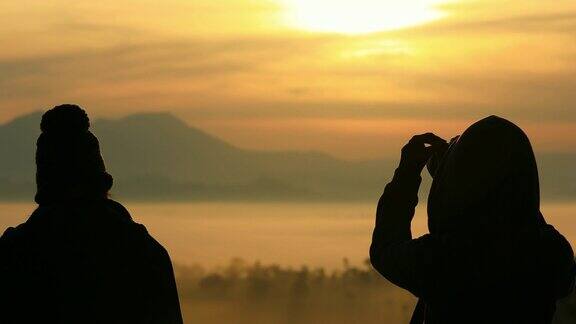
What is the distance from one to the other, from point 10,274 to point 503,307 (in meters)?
2.86

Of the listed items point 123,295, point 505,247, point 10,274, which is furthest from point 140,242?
point 505,247

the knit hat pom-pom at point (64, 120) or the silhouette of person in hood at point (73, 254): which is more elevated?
the knit hat pom-pom at point (64, 120)

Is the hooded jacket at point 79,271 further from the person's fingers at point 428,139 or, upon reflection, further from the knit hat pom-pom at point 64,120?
the person's fingers at point 428,139

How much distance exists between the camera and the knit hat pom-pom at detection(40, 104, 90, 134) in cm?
563

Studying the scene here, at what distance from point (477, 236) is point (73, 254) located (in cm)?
246

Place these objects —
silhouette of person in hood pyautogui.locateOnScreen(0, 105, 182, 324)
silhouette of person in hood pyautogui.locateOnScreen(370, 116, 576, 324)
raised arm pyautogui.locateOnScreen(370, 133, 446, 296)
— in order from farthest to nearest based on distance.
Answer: silhouette of person in hood pyautogui.locateOnScreen(0, 105, 182, 324) → raised arm pyautogui.locateOnScreen(370, 133, 446, 296) → silhouette of person in hood pyautogui.locateOnScreen(370, 116, 576, 324)

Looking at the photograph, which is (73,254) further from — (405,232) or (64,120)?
(405,232)

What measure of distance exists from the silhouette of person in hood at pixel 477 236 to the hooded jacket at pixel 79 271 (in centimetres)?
182

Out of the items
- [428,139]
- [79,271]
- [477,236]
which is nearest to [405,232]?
[477,236]

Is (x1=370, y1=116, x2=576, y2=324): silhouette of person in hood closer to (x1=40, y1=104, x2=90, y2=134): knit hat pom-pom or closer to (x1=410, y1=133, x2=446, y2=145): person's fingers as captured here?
(x1=410, y1=133, x2=446, y2=145): person's fingers

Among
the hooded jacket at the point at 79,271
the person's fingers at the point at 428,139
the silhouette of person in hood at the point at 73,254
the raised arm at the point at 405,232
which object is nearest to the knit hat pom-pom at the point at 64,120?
the silhouette of person in hood at the point at 73,254

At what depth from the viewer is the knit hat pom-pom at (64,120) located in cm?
563

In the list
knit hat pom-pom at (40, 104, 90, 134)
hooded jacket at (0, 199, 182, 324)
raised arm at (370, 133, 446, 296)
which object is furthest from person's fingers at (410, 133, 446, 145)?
knit hat pom-pom at (40, 104, 90, 134)

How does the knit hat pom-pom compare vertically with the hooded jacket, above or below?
above
